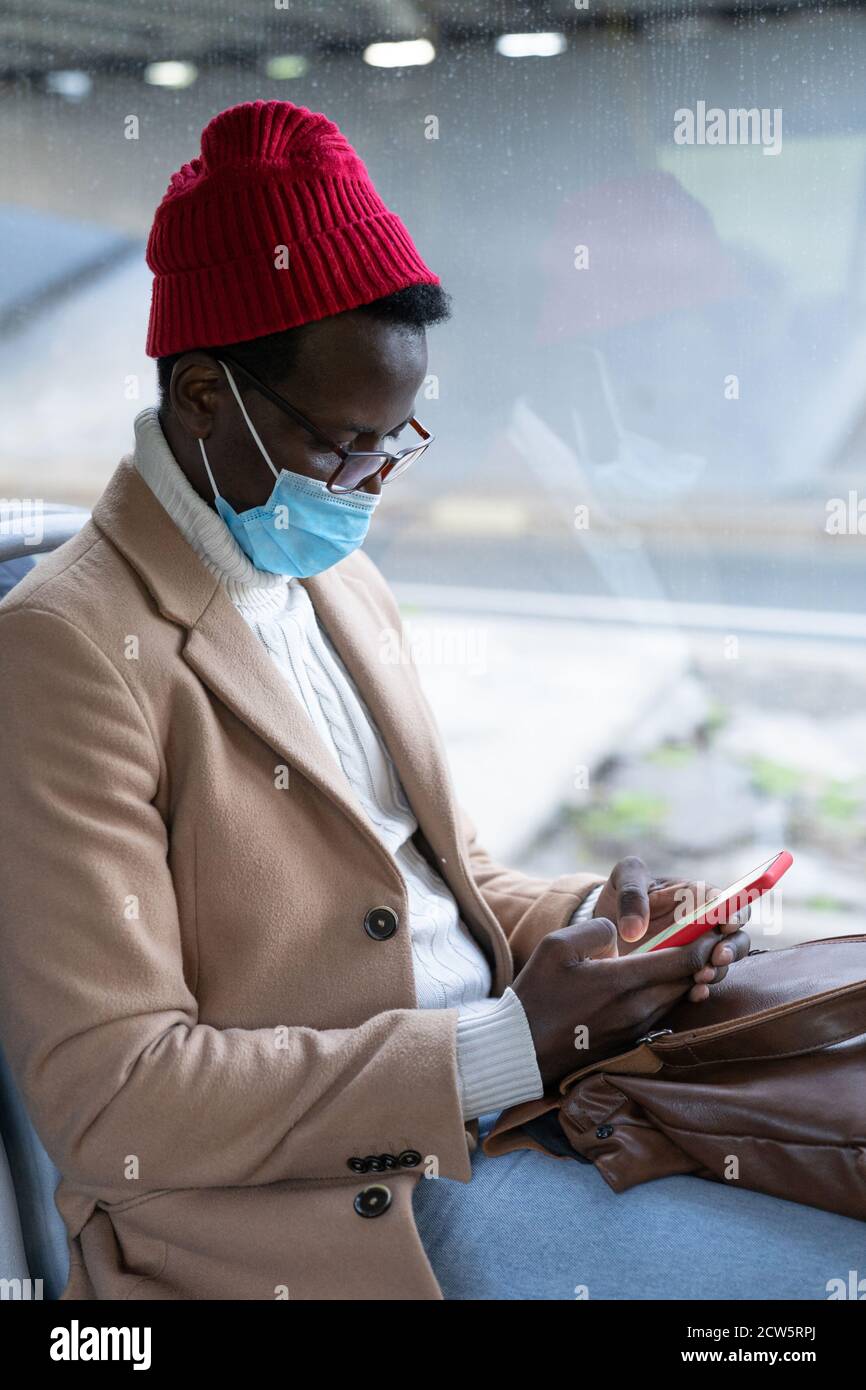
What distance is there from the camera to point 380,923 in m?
1.21

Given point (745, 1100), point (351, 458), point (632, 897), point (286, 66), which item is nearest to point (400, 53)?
point (286, 66)

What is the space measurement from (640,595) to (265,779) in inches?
38.1

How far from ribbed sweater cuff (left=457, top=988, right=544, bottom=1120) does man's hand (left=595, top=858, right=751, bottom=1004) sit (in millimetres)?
197

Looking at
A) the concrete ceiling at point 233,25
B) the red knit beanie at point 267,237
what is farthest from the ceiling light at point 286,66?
the red knit beanie at point 267,237

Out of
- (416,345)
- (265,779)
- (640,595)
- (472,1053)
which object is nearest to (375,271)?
(416,345)

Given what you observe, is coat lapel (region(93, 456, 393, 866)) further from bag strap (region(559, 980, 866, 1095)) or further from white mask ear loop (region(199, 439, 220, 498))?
bag strap (region(559, 980, 866, 1095))

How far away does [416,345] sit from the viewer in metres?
1.22

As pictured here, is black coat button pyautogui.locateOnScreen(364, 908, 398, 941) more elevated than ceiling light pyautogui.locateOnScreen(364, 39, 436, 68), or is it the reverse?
ceiling light pyautogui.locateOnScreen(364, 39, 436, 68)

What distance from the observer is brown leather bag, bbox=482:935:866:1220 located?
111 cm

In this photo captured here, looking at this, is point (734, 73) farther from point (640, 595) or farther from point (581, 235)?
point (640, 595)

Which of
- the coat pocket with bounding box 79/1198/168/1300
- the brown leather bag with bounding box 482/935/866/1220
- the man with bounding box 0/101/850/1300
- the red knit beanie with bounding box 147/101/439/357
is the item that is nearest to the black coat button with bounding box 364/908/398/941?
the man with bounding box 0/101/850/1300

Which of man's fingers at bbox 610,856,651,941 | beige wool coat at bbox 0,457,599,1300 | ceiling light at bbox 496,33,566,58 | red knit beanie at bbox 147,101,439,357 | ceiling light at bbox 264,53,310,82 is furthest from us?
ceiling light at bbox 264,53,310,82

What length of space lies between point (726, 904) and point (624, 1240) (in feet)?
1.11

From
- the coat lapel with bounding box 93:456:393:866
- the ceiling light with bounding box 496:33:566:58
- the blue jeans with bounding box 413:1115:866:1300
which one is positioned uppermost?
the ceiling light with bounding box 496:33:566:58
